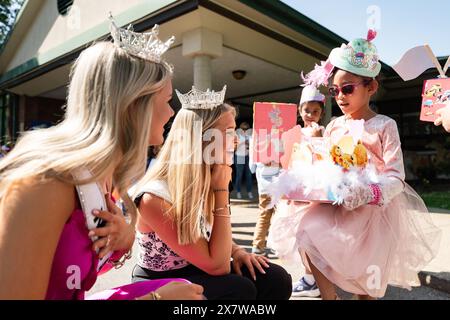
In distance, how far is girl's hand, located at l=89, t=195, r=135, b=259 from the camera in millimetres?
1175

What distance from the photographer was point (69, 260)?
1113mm

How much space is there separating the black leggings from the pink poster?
810mm

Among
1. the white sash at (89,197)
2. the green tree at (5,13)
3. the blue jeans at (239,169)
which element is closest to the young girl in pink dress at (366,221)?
the white sash at (89,197)

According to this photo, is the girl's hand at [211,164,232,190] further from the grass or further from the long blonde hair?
the grass

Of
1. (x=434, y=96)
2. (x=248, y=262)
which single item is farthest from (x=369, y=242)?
(x=434, y=96)

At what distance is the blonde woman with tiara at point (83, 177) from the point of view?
1008mm

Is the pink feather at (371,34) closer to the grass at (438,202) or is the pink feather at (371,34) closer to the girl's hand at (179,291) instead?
the girl's hand at (179,291)

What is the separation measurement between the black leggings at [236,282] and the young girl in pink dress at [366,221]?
0.39 metres

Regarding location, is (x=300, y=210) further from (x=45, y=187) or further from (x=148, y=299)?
(x=45, y=187)

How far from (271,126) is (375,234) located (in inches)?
38.2

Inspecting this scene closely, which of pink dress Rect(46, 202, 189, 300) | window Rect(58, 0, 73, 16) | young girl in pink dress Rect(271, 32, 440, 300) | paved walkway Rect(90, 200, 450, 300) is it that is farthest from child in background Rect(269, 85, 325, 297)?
window Rect(58, 0, 73, 16)

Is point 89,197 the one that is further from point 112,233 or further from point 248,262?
point 248,262

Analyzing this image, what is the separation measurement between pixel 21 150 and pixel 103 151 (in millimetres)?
268
